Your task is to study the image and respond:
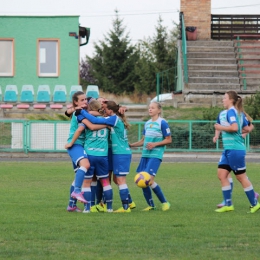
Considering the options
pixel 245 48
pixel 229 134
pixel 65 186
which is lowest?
pixel 65 186

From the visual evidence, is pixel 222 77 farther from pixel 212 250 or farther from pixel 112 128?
pixel 212 250

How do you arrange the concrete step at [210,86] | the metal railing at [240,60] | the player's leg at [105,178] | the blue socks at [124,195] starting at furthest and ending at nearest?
the metal railing at [240,60] < the concrete step at [210,86] < the blue socks at [124,195] < the player's leg at [105,178]

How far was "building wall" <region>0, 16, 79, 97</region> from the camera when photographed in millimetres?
46406

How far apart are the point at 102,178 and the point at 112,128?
29.5 inches

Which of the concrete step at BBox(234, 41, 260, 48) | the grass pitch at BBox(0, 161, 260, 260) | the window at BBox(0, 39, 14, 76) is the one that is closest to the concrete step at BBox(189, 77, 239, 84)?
the concrete step at BBox(234, 41, 260, 48)

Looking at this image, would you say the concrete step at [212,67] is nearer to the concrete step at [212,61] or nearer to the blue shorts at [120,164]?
the concrete step at [212,61]

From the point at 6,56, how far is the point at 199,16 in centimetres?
1137

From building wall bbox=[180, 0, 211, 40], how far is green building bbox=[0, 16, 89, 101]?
660cm

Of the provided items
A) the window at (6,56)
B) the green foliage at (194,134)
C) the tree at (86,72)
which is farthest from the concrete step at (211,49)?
the tree at (86,72)

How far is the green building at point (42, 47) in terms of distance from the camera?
46.3 metres

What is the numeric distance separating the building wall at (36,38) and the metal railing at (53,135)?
13134 millimetres

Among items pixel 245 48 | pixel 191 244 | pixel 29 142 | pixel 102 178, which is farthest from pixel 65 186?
pixel 245 48

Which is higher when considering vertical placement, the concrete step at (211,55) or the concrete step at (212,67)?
the concrete step at (211,55)

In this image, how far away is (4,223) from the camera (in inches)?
413
